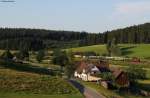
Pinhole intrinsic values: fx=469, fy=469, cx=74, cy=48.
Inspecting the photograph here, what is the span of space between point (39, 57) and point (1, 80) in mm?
85653

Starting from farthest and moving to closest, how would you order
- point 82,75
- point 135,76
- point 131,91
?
point 82,75
point 135,76
point 131,91

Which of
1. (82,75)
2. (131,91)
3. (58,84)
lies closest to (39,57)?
(82,75)

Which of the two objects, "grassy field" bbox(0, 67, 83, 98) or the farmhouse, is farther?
the farmhouse

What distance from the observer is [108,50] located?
7559 inches

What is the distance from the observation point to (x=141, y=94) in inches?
2692

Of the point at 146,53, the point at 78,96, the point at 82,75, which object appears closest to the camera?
the point at 78,96

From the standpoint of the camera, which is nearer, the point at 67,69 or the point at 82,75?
the point at 67,69

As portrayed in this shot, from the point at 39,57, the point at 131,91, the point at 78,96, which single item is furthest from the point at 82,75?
the point at 78,96

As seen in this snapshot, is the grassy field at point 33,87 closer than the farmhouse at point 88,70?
Yes

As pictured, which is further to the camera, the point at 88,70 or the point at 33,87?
the point at 88,70

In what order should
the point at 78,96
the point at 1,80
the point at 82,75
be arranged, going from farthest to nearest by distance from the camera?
the point at 82,75 < the point at 1,80 < the point at 78,96

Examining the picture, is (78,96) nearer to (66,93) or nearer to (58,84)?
(66,93)

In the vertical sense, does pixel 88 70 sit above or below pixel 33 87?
below

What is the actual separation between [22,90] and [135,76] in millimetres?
45377
